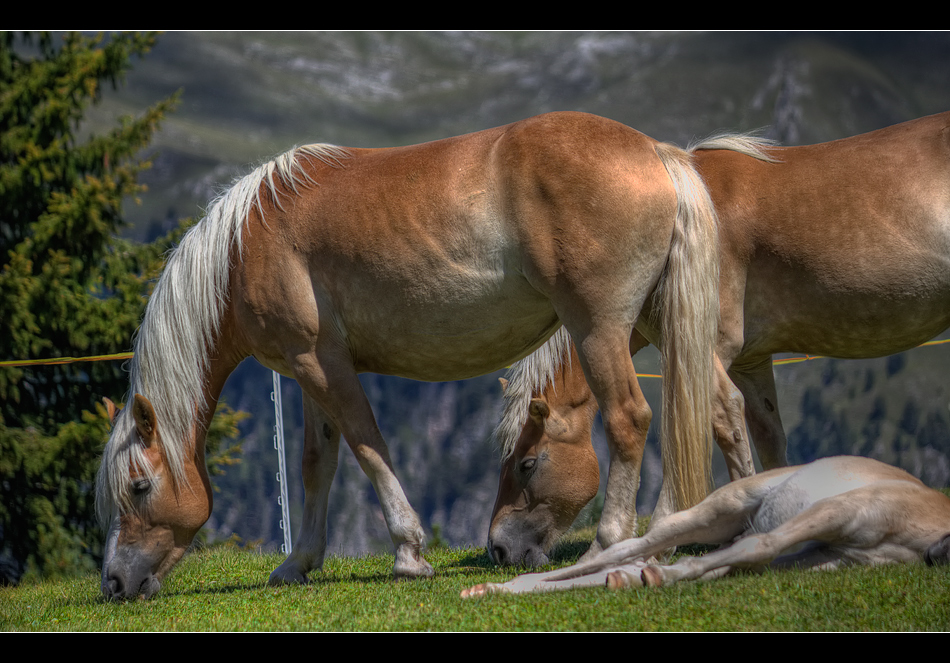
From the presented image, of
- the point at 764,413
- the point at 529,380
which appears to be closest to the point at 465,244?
the point at 529,380

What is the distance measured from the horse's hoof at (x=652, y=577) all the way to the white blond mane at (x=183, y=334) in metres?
2.97

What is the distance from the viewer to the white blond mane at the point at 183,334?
5270 mm

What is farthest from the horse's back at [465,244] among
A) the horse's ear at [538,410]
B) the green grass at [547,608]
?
the green grass at [547,608]

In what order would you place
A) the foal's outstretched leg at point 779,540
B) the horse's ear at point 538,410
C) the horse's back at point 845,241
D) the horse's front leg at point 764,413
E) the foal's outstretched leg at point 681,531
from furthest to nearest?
the horse's front leg at point 764,413 → the horse's ear at point 538,410 → the horse's back at point 845,241 → the foal's outstretched leg at point 681,531 → the foal's outstretched leg at point 779,540

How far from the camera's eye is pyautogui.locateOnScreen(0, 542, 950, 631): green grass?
3.12 m

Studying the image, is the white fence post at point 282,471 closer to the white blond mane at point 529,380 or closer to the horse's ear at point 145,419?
the horse's ear at point 145,419

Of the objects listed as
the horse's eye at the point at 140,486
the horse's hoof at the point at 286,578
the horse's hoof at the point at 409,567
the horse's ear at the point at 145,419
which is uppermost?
the horse's ear at the point at 145,419

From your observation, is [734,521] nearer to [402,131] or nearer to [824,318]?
[824,318]

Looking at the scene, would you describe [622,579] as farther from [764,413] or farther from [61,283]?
[61,283]

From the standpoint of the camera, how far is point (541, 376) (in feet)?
19.7

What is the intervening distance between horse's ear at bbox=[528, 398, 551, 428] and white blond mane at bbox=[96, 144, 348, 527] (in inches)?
79.6

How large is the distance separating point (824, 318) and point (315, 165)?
3457mm

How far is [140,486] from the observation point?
205 inches

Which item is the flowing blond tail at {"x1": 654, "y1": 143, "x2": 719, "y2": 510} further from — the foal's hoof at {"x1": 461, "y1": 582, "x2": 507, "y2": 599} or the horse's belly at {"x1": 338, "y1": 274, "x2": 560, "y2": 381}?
the foal's hoof at {"x1": 461, "y1": 582, "x2": 507, "y2": 599}
